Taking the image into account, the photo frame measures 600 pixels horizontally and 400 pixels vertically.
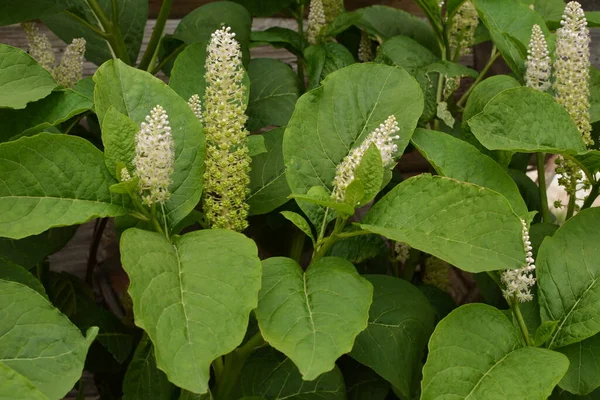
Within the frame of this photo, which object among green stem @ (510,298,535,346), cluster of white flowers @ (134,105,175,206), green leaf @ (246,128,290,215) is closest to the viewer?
cluster of white flowers @ (134,105,175,206)

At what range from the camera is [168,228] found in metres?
0.84

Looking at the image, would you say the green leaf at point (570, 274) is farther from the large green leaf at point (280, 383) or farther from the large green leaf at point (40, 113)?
the large green leaf at point (40, 113)

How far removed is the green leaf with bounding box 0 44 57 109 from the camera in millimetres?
900

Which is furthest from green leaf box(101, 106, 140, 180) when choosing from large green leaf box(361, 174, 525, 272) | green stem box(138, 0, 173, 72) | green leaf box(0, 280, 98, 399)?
green stem box(138, 0, 173, 72)

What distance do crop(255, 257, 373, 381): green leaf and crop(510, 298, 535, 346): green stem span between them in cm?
21

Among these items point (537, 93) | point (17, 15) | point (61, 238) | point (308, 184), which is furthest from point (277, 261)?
point (17, 15)

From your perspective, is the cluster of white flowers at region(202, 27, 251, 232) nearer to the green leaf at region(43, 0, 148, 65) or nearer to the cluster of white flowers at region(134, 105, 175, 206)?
the cluster of white flowers at region(134, 105, 175, 206)

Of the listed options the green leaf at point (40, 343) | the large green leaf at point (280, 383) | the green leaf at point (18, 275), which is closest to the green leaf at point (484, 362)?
the large green leaf at point (280, 383)

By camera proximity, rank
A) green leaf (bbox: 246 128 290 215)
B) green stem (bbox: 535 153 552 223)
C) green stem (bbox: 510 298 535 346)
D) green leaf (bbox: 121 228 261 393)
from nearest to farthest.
→ green leaf (bbox: 121 228 261 393), green stem (bbox: 510 298 535 346), green leaf (bbox: 246 128 290 215), green stem (bbox: 535 153 552 223)

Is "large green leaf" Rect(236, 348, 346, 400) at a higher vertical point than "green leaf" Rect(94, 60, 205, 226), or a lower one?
lower

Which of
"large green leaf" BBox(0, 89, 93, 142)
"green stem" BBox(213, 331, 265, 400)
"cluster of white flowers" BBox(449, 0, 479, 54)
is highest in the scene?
"cluster of white flowers" BBox(449, 0, 479, 54)

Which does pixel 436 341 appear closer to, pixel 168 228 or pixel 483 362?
pixel 483 362

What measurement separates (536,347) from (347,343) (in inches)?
10.4

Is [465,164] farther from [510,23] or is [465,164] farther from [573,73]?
[510,23]
